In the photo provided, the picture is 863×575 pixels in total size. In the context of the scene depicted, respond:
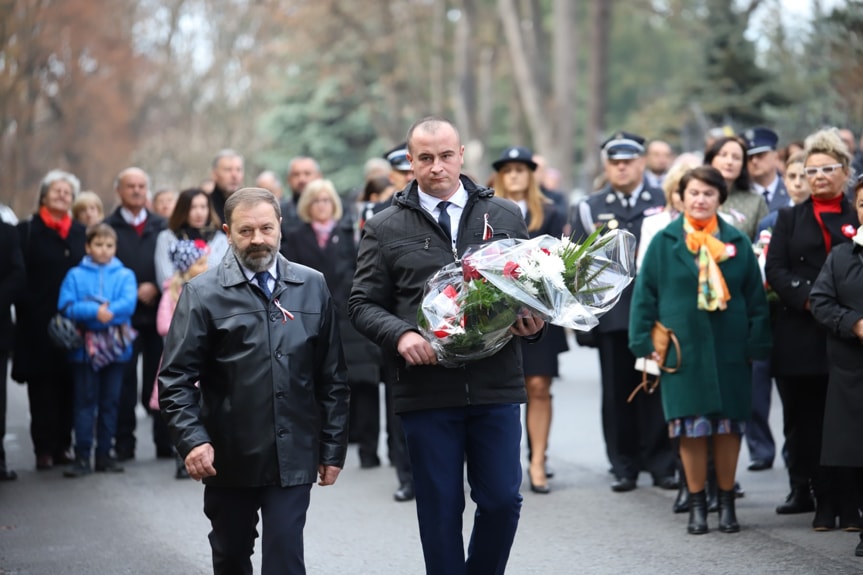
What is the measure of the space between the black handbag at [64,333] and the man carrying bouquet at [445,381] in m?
5.61

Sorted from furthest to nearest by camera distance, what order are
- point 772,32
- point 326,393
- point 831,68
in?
1. point 772,32
2. point 831,68
3. point 326,393

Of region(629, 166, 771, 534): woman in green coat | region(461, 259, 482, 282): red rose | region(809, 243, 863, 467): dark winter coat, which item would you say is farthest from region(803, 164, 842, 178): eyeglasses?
region(461, 259, 482, 282): red rose

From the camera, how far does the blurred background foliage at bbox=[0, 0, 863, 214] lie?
24.0m

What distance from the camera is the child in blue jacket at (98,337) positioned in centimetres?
1128

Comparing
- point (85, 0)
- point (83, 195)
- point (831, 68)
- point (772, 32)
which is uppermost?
point (85, 0)

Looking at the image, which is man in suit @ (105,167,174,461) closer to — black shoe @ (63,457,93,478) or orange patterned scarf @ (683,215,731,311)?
black shoe @ (63,457,93,478)

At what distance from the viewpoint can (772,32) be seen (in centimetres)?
2883

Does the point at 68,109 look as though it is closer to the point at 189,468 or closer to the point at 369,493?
the point at 369,493

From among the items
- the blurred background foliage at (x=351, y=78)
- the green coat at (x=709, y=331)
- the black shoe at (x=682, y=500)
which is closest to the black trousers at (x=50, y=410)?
the black shoe at (x=682, y=500)

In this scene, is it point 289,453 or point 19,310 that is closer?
point 289,453

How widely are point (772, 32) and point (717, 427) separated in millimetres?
22123

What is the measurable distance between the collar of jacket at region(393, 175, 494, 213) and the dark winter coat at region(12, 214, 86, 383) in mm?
6267

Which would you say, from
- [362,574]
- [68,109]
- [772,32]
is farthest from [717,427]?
[68,109]

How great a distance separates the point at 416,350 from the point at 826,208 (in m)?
3.84
